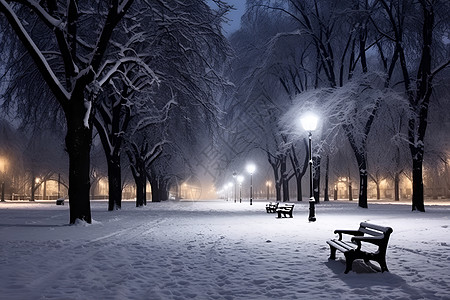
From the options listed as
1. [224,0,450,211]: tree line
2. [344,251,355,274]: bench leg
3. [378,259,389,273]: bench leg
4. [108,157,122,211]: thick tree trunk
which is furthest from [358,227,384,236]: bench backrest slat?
[108,157,122,211]: thick tree trunk

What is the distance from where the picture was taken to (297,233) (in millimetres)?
14211

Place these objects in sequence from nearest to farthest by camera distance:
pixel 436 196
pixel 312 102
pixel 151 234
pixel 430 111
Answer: pixel 151 234
pixel 312 102
pixel 430 111
pixel 436 196

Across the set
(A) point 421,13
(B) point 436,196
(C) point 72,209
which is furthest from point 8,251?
(B) point 436,196

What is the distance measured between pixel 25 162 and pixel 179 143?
84.7 ft

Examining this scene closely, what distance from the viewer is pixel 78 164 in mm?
16391

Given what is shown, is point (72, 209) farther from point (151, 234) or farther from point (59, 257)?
point (59, 257)

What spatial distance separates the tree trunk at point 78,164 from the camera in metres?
16.2

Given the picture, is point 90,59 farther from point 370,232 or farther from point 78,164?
point 370,232

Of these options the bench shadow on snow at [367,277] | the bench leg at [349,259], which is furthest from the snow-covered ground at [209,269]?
the bench leg at [349,259]

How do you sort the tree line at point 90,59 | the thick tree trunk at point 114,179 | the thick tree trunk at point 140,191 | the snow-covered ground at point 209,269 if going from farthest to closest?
the thick tree trunk at point 140,191
the thick tree trunk at point 114,179
the tree line at point 90,59
the snow-covered ground at point 209,269

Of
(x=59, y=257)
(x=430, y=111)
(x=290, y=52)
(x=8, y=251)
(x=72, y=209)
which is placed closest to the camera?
(x=59, y=257)

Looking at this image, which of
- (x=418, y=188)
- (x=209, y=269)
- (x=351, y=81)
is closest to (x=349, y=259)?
(x=209, y=269)

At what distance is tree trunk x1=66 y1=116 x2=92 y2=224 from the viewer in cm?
1623

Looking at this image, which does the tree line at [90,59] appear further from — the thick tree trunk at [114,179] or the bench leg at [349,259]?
the bench leg at [349,259]
